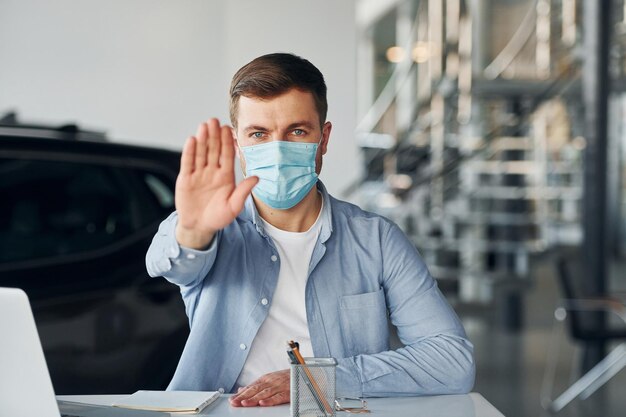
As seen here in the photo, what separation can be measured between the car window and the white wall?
3.93 ft

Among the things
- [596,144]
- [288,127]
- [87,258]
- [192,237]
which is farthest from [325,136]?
[596,144]

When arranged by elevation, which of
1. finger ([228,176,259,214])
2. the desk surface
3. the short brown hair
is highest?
the short brown hair

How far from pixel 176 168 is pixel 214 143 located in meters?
1.80

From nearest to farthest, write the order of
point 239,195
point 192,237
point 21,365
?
point 21,365
point 239,195
point 192,237

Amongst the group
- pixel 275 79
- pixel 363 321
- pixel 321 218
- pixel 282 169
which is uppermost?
pixel 275 79

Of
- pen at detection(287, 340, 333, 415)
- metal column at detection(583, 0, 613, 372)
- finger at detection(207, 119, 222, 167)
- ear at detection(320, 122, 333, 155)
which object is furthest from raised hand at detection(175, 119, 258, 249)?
metal column at detection(583, 0, 613, 372)

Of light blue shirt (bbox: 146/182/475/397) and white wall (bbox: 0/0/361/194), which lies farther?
white wall (bbox: 0/0/361/194)

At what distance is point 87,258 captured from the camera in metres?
3.35

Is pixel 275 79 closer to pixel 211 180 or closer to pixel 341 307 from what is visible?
pixel 211 180

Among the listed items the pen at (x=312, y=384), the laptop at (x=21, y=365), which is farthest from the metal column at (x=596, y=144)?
the laptop at (x=21, y=365)

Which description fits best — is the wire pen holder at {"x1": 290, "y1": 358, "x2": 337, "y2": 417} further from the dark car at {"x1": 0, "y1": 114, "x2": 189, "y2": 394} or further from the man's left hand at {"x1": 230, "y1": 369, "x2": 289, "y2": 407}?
the dark car at {"x1": 0, "y1": 114, "x2": 189, "y2": 394}

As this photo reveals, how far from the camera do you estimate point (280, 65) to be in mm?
2104

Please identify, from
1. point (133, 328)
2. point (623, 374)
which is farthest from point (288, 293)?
point (623, 374)

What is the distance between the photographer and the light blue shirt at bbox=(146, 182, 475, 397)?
77.9 inches
